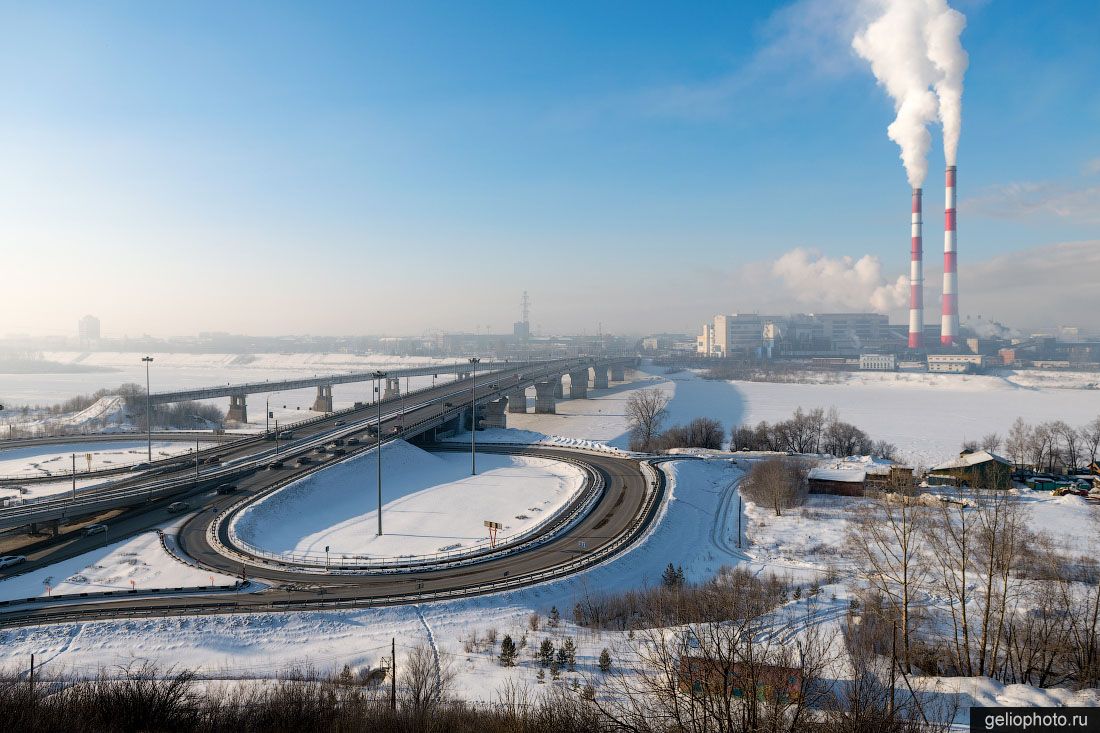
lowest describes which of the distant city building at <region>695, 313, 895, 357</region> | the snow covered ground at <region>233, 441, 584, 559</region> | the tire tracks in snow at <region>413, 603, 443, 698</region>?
the snow covered ground at <region>233, 441, 584, 559</region>

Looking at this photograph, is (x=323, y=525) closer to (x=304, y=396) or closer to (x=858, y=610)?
(x=858, y=610)

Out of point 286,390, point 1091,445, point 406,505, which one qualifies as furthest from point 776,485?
point 286,390

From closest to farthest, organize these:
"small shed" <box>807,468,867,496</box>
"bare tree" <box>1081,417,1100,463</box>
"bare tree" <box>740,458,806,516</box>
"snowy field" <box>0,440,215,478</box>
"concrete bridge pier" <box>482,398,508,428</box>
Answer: "bare tree" <box>740,458,806,516</box>, "small shed" <box>807,468,867,496</box>, "snowy field" <box>0,440,215,478</box>, "bare tree" <box>1081,417,1100,463</box>, "concrete bridge pier" <box>482,398,508,428</box>

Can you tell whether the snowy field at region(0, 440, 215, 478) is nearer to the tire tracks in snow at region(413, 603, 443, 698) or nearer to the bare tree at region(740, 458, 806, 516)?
the tire tracks in snow at region(413, 603, 443, 698)

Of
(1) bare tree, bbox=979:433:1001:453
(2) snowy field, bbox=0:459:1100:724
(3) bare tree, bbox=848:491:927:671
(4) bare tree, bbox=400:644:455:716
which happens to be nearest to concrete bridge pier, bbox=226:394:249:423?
(2) snowy field, bbox=0:459:1100:724

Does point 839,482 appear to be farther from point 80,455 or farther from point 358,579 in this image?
point 80,455

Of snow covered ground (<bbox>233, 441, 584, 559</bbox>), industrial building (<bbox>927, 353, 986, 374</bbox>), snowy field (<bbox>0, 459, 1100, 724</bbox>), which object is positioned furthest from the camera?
industrial building (<bbox>927, 353, 986, 374</bbox>)

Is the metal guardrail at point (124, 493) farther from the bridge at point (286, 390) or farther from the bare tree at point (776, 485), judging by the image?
the bare tree at point (776, 485)
